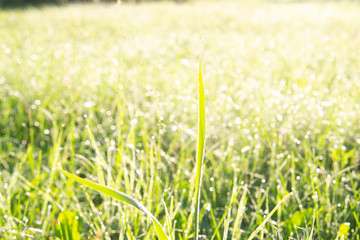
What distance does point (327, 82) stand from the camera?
202 centimetres

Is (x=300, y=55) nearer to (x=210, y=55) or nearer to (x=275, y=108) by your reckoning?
(x=210, y=55)

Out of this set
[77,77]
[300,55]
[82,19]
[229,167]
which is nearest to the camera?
[229,167]

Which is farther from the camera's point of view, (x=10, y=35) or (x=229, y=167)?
(x=10, y=35)

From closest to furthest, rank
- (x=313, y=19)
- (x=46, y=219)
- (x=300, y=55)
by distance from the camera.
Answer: (x=46, y=219) → (x=300, y=55) → (x=313, y=19)

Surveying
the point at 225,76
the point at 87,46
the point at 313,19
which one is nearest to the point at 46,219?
the point at 225,76

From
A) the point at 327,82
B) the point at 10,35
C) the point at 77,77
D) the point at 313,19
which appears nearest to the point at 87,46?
the point at 10,35

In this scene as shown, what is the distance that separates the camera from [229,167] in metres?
1.28

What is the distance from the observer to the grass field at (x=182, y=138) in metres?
1.02

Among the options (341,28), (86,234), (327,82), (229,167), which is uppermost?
(341,28)

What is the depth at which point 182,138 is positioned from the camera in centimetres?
142

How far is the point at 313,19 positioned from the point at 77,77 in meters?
4.03

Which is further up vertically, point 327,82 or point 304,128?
point 327,82

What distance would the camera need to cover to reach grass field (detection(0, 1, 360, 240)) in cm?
102

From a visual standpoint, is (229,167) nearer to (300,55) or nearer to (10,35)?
(300,55)
